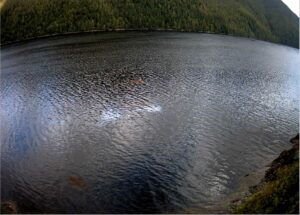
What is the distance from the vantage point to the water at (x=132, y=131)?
4100cm

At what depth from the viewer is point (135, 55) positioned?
129 meters

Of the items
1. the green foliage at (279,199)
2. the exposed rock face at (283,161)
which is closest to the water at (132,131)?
the exposed rock face at (283,161)

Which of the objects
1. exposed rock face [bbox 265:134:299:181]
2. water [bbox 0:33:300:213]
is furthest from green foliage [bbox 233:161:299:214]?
water [bbox 0:33:300:213]

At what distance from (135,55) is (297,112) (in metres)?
65.9

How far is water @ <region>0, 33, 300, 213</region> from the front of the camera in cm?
4100

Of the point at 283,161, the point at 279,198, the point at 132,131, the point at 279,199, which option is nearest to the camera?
the point at 279,199

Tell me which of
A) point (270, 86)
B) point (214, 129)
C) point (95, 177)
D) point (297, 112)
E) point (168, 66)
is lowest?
point (95, 177)

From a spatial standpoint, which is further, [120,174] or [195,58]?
[195,58]

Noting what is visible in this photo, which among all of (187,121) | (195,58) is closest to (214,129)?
(187,121)

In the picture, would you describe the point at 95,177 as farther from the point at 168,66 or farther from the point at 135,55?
the point at 135,55

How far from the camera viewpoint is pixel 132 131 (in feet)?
191

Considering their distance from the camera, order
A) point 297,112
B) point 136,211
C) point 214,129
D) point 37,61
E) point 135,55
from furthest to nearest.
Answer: point 135,55, point 37,61, point 297,112, point 214,129, point 136,211

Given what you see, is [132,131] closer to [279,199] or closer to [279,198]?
[279,198]

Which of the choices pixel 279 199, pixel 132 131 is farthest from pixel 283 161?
pixel 132 131
